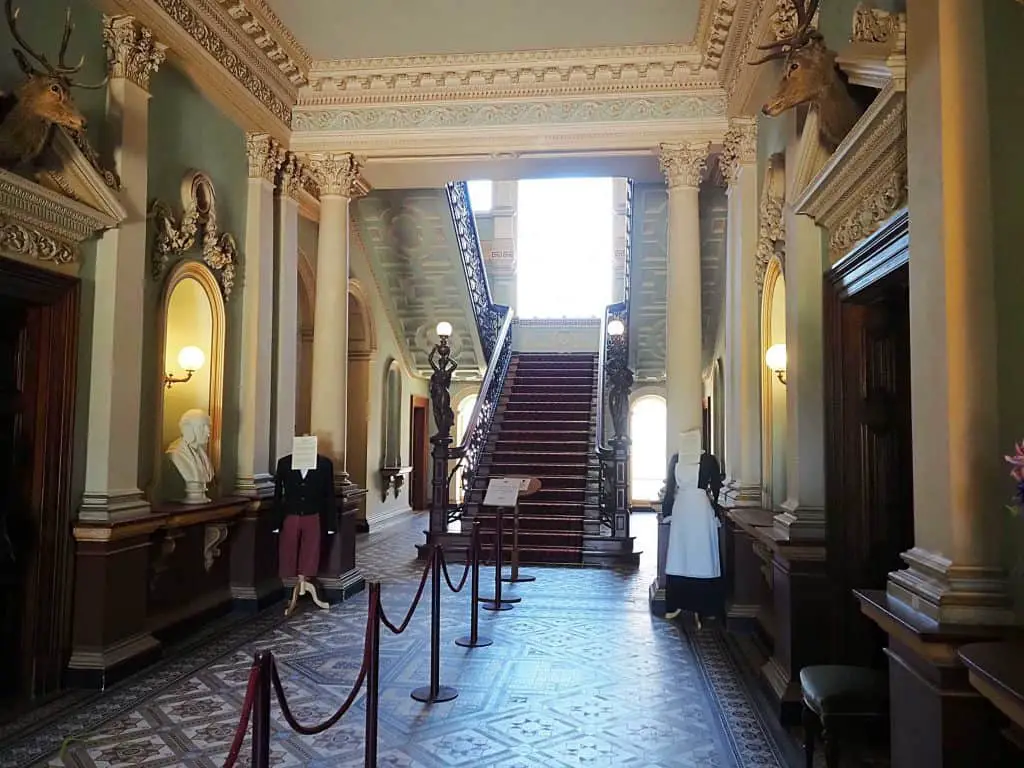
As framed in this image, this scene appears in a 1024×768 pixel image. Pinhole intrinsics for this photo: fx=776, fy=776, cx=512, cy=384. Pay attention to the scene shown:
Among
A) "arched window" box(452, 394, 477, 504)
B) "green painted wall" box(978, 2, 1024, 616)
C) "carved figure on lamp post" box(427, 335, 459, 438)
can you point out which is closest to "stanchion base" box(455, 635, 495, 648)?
"green painted wall" box(978, 2, 1024, 616)

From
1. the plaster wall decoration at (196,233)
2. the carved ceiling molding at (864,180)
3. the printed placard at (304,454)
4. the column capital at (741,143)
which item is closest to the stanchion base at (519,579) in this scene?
the printed placard at (304,454)

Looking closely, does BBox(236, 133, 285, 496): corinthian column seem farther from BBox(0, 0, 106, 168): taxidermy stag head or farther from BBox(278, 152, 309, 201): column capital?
BBox(0, 0, 106, 168): taxidermy stag head

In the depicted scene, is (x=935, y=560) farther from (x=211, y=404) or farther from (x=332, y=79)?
(x=332, y=79)

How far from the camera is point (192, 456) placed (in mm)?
6551

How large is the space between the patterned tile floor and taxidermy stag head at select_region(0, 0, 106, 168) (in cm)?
334

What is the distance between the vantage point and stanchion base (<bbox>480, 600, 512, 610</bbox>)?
7.38 meters

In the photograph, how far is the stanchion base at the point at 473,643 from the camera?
239 inches

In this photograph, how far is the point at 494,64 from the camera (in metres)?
7.75

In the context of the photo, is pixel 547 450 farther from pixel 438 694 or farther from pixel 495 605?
pixel 438 694

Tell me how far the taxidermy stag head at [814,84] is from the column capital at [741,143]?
3.00 metres

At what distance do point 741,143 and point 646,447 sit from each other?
1019 cm

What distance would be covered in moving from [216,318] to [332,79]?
284cm

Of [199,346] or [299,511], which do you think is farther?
[199,346]

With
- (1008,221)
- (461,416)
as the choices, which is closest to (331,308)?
(1008,221)
